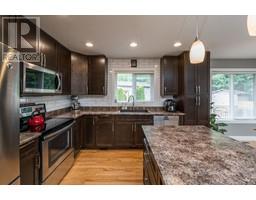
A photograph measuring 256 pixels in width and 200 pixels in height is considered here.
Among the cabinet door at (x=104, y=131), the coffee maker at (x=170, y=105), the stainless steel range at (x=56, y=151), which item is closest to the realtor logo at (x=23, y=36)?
the stainless steel range at (x=56, y=151)

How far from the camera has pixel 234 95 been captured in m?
5.58

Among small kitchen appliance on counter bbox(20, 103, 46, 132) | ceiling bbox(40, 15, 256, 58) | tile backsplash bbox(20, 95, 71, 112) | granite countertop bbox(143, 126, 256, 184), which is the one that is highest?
ceiling bbox(40, 15, 256, 58)

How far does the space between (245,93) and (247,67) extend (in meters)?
0.72

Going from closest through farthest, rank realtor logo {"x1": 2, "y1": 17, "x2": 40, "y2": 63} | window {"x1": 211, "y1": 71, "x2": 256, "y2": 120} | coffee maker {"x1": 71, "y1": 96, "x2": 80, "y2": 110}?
1. realtor logo {"x1": 2, "y1": 17, "x2": 40, "y2": 63}
2. coffee maker {"x1": 71, "y1": 96, "x2": 80, "y2": 110}
3. window {"x1": 211, "y1": 71, "x2": 256, "y2": 120}

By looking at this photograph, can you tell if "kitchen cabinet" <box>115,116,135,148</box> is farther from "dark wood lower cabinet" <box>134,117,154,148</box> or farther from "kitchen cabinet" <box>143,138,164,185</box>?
"kitchen cabinet" <box>143,138,164,185</box>

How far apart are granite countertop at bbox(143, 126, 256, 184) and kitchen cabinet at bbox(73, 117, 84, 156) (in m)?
2.26

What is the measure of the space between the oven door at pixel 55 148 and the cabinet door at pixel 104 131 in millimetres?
1194

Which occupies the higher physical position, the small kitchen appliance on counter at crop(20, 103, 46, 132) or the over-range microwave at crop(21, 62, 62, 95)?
the over-range microwave at crop(21, 62, 62, 95)

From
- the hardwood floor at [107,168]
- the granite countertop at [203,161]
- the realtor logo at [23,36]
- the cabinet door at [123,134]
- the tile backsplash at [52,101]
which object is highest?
the realtor logo at [23,36]

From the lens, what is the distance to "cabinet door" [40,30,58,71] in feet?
9.70

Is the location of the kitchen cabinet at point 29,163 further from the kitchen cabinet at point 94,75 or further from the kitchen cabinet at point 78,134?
the kitchen cabinet at point 94,75

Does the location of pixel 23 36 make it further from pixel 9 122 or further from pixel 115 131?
pixel 115 131

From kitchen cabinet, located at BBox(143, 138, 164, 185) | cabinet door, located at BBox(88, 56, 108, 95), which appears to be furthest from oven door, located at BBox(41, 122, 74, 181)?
cabinet door, located at BBox(88, 56, 108, 95)

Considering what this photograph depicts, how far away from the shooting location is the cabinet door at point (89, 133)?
4.51 meters
